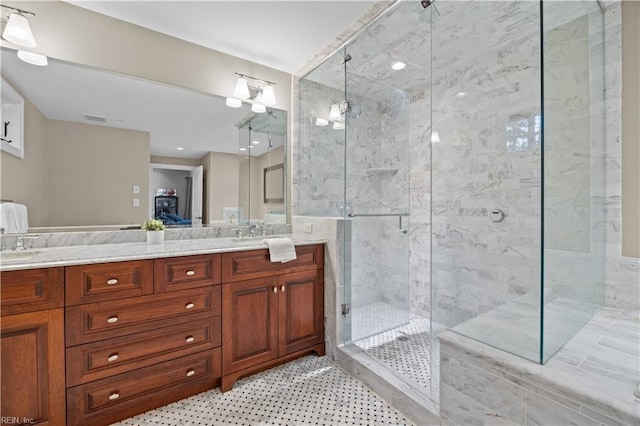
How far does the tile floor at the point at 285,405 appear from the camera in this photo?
1.52 meters

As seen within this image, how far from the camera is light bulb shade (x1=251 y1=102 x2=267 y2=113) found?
2.53 metres

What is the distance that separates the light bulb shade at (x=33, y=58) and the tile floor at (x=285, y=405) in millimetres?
2175

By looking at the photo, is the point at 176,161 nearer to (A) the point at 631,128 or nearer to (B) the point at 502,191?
(B) the point at 502,191

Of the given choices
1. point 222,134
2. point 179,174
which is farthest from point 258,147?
point 179,174

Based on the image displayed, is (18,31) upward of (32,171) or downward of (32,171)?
upward

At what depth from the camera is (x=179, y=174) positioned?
87.8 inches

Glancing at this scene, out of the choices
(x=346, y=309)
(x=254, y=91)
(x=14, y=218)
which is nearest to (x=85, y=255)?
(x=14, y=218)

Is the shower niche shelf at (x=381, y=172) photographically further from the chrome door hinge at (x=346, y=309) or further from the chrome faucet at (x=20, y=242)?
the chrome faucet at (x=20, y=242)

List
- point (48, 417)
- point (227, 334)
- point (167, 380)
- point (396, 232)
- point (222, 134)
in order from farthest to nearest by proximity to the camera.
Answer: point (396, 232) < point (222, 134) < point (227, 334) < point (167, 380) < point (48, 417)

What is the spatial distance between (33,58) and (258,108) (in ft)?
4.81

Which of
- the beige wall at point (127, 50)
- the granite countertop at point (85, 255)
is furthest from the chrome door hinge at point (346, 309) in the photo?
the beige wall at point (127, 50)

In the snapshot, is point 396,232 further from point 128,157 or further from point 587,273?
point 128,157

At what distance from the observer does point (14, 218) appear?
1.67 metres

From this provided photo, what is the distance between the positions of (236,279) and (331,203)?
113cm
